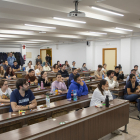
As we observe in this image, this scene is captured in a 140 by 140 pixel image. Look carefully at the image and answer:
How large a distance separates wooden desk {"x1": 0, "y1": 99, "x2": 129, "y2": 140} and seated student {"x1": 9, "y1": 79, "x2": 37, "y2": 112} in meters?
0.73

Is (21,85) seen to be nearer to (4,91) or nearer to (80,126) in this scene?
(4,91)

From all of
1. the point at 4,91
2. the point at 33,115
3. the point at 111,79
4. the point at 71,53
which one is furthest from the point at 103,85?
the point at 71,53

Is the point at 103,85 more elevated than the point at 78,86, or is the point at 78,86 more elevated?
the point at 103,85

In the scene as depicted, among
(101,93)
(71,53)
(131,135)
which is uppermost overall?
(71,53)

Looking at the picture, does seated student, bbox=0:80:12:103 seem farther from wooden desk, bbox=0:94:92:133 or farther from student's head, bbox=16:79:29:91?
wooden desk, bbox=0:94:92:133

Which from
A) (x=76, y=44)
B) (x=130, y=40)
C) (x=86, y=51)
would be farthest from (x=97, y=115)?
(x=76, y=44)

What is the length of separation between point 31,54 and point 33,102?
585 inches

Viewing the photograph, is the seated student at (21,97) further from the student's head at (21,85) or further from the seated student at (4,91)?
the seated student at (4,91)

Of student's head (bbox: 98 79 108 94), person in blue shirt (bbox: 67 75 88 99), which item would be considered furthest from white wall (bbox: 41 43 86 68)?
student's head (bbox: 98 79 108 94)

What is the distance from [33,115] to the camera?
3.02 meters

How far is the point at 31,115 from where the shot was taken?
9.82ft

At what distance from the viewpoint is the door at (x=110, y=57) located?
470 inches

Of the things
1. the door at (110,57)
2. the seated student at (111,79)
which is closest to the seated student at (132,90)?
the seated student at (111,79)

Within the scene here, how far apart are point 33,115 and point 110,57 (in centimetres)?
999
